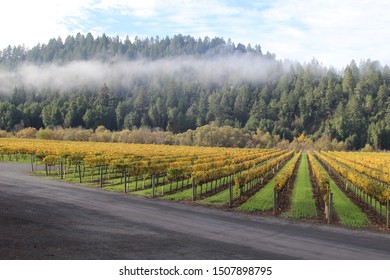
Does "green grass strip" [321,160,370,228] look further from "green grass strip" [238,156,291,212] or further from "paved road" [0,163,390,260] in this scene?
"green grass strip" [238,156,291,212]

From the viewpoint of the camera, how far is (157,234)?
49.9ft

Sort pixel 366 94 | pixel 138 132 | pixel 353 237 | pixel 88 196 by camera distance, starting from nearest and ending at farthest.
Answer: pixel 353 237, pixel 88 196, pixel 138 132, pixel 366 94

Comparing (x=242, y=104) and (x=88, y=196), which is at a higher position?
(x=242, y=104)

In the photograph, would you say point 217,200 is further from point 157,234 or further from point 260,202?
point 157,234

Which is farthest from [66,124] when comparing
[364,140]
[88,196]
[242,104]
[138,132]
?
[88,196]

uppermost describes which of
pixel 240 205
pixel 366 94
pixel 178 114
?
pixel 366 94

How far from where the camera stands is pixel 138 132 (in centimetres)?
12838

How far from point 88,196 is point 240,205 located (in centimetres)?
1002

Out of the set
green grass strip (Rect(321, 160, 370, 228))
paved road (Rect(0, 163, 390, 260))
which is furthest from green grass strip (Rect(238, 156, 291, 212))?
green grass strip (Rect(321, 160, 370, 228))

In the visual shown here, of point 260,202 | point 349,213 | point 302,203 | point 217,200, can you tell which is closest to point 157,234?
point 217,200

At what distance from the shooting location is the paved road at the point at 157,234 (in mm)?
12453

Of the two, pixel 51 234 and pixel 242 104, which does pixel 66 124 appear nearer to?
pixel 242 104

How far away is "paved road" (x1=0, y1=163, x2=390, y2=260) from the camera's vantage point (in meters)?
12.5
